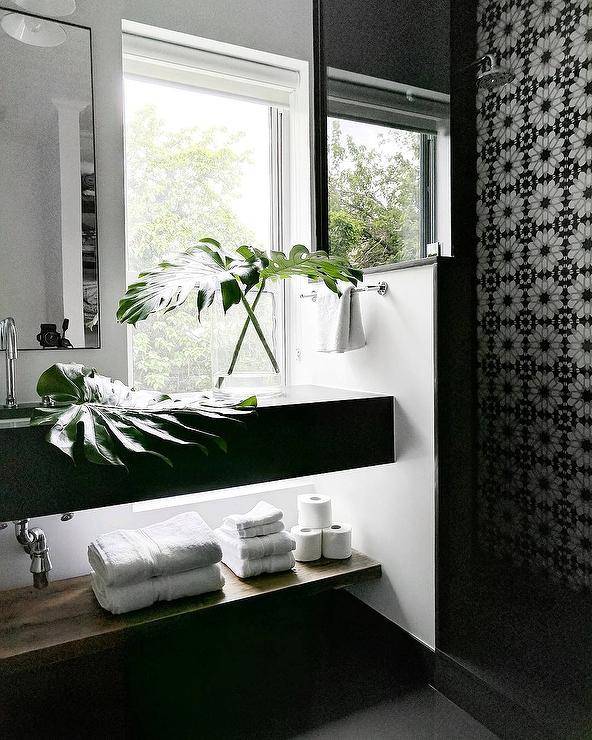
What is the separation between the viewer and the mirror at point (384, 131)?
179 cm

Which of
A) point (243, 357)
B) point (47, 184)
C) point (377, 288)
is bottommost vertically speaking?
point (243, 357)

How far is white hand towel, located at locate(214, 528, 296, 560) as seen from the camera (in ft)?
6.08

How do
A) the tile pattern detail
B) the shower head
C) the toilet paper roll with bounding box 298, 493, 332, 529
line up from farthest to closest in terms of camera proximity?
the toilet paper roll with bounding box 298, 493, 332, 529 < the shower head < the tile pattern detail

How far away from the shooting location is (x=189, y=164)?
225 centimetres

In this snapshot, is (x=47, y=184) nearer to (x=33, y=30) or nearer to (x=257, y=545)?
(x=33, y=30)

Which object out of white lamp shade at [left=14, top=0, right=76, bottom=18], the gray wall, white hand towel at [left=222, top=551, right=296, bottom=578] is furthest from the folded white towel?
white lamp shade at [left=14, top=0, right=76, bottom=18]

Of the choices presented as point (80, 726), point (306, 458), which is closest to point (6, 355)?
point (306, 458)

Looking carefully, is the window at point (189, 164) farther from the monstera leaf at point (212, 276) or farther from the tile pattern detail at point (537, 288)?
the tile pattern detail at point (537, 288)

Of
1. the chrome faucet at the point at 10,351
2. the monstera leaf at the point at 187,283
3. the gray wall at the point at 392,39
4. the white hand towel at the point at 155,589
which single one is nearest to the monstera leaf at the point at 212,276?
the monstera leaf at the point at 187,283

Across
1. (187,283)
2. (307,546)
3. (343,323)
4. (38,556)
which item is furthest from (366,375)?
(38,556)

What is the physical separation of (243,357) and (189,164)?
79 centimetres

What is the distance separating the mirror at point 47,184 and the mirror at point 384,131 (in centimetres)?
85

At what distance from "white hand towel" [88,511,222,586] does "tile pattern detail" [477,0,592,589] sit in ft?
2.62

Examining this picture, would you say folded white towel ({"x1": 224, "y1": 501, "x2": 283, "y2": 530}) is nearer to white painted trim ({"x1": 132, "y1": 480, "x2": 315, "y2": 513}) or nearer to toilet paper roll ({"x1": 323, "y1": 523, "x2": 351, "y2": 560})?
white painted trim ({"x1": 132, "y1": 480, "x2": 315, "y2": 513})
